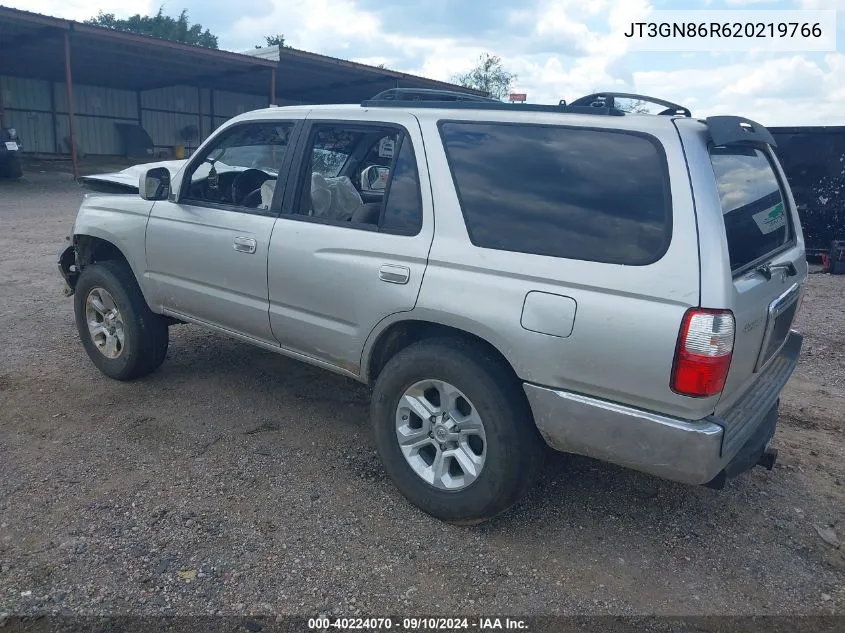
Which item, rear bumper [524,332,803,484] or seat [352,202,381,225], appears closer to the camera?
rear bumper [524,332,803,484]

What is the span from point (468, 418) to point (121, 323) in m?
2.80

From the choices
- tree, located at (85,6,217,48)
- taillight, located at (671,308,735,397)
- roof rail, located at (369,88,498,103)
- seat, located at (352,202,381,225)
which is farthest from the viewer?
tree, located at (85,6,217,48)

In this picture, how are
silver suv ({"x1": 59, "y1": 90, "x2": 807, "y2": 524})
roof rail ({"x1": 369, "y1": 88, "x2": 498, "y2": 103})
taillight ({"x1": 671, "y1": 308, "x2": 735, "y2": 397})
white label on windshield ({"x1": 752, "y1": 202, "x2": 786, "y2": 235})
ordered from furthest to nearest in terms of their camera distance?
1. roof rail ({"x1": 369, "y1": 88, "x2": 498, "y2": 103})
2. white label on windshield ({"x1": 752, "y1": 202, "x2": 786, "y2": 235})
3. silver suv ({"x1": 59, "y1": 90, "x2": 807, "y2": 524})
4. taillight ({"x1": 671, "y1": 308, "x2": 735, "y2": 397})

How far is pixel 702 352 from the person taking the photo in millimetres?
2438

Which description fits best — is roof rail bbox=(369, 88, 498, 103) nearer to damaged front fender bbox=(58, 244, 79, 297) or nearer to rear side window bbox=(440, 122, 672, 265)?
rear side window bbox=(440, 122, 672, 265)

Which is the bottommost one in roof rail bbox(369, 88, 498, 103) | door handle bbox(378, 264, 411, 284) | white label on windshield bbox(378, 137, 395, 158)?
door handle bbox(378, 264, 411, 284)

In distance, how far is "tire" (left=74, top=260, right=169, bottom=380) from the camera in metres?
4.57

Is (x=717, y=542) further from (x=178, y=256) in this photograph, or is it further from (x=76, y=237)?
(x=76, y=237)

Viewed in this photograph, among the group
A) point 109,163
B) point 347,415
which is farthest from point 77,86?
point 347,415

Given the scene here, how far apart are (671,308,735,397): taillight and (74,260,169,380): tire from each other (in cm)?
350

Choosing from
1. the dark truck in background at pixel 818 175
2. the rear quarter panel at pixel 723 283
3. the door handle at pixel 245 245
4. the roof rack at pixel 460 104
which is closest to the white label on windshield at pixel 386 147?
the roof rack at pixel 460 104

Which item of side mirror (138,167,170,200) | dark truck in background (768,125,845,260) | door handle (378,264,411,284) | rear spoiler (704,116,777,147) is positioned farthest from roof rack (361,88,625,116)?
dark truck in background (768,125,845,260)

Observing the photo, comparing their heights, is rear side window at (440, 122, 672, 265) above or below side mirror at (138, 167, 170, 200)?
above

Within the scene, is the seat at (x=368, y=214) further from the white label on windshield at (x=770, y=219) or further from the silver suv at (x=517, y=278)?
the white label on windshield at (x=770, y=219)
